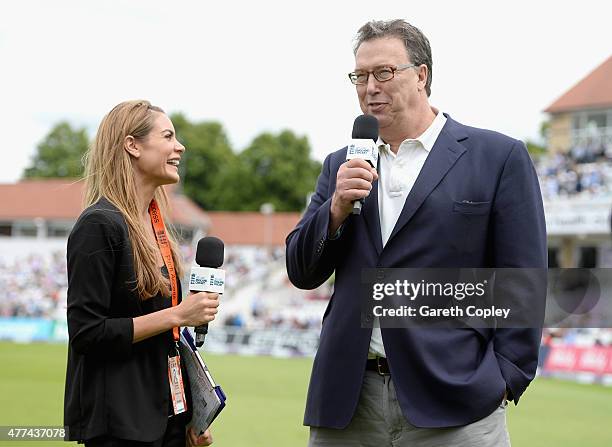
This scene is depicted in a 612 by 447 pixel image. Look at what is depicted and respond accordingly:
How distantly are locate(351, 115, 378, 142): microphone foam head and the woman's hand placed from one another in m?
0.97

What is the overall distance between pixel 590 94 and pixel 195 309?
46341mm

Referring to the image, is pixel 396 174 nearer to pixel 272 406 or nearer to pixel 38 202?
pixel 272 406

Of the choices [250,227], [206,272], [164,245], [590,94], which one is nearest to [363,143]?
[206,272]

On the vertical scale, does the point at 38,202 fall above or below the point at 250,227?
above

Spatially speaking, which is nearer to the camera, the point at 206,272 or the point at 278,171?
the point at 206,272

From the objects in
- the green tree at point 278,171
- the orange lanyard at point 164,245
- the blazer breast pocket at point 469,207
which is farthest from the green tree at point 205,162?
the blazer breast pocket at point 469,207

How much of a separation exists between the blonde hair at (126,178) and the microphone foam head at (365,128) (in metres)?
1.05

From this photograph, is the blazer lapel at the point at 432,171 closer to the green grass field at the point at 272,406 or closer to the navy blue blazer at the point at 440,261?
the navy blue blazer at the point at 440,261

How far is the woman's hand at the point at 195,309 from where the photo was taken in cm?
382

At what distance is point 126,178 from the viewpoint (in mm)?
4047

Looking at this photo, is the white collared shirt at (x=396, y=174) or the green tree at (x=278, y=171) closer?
the white collared shirt at (x=396, y=174)

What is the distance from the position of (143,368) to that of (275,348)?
28116 millimetres

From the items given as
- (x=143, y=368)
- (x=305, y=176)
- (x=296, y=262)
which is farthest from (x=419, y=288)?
(x=305, y=176)

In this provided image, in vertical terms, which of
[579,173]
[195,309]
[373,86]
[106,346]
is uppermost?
[579,173]
